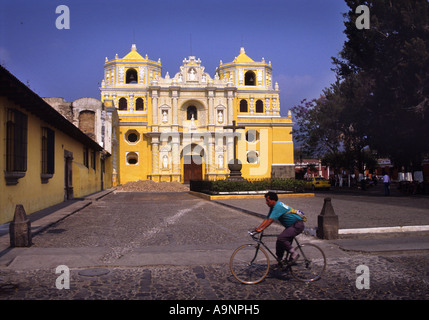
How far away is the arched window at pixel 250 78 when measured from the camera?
1979 inches

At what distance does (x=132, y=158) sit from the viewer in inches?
1811

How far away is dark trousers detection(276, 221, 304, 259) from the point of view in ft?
17.7

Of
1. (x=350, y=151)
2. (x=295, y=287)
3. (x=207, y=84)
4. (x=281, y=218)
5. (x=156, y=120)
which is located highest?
(x=207, y=84)

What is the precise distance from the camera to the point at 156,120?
45688 mm

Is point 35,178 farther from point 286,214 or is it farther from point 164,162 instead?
point 164,162

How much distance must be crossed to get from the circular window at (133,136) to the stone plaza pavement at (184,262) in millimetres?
34927

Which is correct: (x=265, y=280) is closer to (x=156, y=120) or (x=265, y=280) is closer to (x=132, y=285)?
(x=132, y=285)

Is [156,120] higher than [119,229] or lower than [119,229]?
higher

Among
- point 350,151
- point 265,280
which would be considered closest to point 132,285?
point 265,280

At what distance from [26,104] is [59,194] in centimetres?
674

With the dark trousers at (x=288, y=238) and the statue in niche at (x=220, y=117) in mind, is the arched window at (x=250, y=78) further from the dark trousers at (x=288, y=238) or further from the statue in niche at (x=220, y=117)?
the dark trousers at (x=288, y=238)

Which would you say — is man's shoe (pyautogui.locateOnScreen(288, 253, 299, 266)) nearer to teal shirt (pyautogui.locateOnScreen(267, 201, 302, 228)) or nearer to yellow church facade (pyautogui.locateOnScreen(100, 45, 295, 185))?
teal shirt (pyautogui.locateOnScreen(267, 201, 302, 228))

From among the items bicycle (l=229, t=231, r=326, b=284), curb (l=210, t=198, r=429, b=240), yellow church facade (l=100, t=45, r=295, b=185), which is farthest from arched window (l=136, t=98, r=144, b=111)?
bicycle (l=229, t=231, r=326, b=284)

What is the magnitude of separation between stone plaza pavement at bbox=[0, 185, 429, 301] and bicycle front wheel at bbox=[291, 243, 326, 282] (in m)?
0.14
